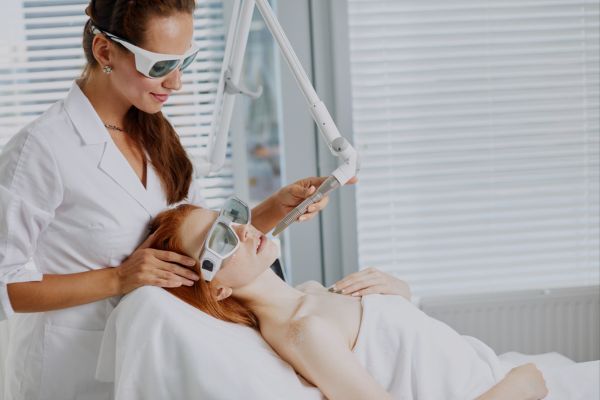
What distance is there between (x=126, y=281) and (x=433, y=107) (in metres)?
1.47

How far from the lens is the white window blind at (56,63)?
8.37 feet

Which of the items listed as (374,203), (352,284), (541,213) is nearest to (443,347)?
(352,284)

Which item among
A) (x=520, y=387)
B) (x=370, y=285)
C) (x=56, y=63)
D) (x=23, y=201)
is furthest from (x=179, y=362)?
(x=56, y=63)

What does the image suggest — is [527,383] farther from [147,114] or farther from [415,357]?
[147,114]

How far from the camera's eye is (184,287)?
1.62 meters

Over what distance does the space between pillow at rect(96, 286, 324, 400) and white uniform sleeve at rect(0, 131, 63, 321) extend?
0.23 metres

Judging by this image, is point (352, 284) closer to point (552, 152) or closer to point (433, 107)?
point (433, 107)

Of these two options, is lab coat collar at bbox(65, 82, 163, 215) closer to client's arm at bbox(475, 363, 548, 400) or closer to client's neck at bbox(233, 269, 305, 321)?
client's neck at bbox(233, 269, 305, 321)

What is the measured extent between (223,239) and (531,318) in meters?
1.61

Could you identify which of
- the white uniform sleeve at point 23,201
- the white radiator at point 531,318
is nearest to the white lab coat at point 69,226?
the white uniform sleeve at point 23,201

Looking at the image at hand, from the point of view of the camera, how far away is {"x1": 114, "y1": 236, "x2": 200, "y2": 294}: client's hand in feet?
5.03

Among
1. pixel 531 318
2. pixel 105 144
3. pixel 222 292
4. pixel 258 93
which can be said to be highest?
pixel 258 93

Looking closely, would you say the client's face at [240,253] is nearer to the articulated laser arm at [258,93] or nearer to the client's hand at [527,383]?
the articulated laser arm at [258,93]

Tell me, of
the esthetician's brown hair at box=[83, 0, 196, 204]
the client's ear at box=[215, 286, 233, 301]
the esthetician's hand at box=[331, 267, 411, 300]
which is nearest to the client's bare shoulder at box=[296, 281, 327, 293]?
the esthetician's hand at box=[331, 267, 411, 300]
